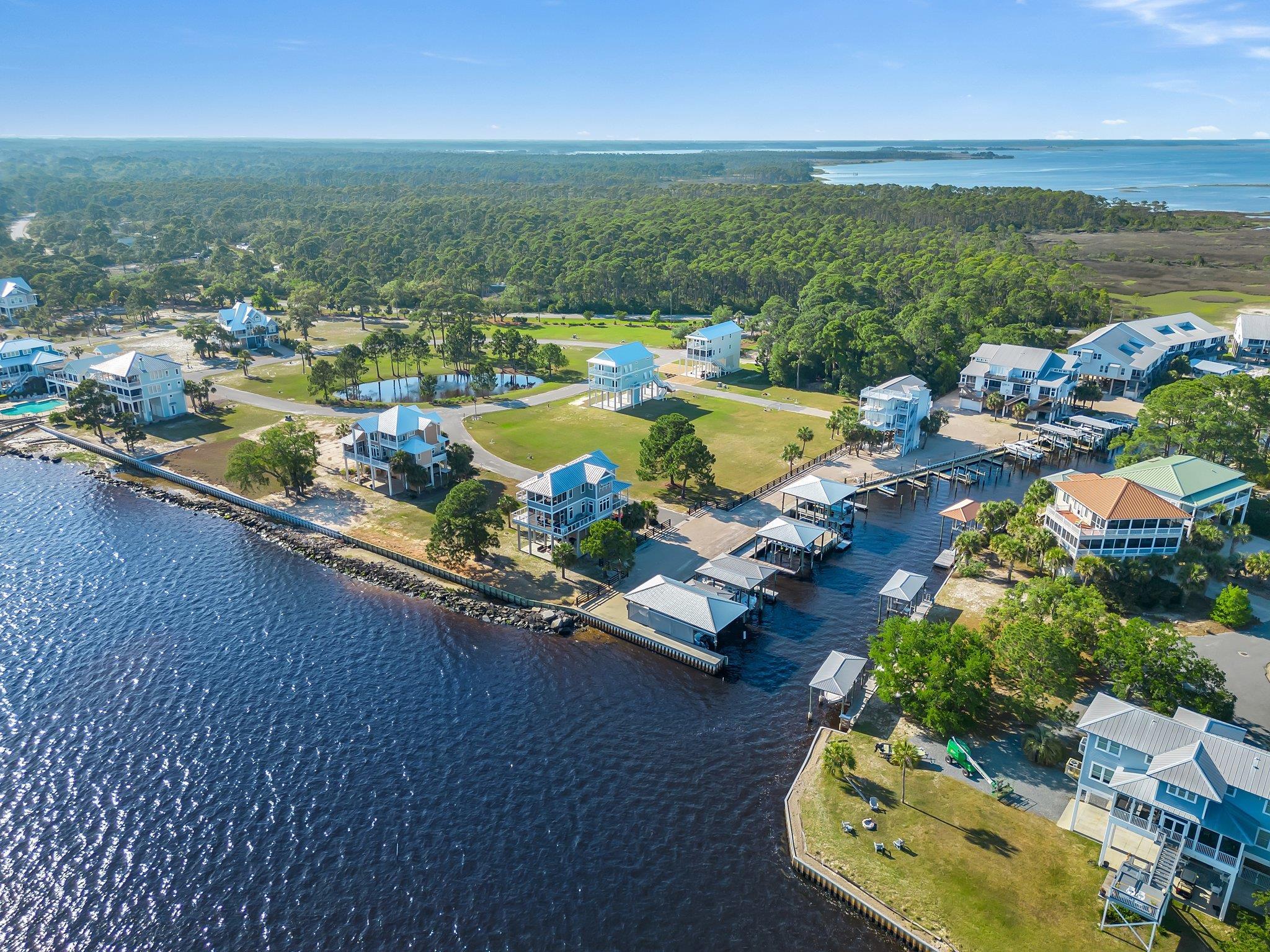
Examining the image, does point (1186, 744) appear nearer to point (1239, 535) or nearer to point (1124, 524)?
point (1124, 524)

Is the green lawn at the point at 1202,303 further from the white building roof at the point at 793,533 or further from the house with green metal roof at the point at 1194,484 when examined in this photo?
the white building roof at the point at 793,533

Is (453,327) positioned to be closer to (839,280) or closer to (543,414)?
(543,414)

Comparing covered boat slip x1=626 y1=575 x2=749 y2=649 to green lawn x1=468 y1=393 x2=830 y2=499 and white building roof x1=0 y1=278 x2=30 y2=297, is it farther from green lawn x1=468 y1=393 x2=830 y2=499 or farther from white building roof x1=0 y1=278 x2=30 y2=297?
white building roof x1=0 y1=278 x2=30 y2=297

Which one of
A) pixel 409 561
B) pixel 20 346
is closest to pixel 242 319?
pixel 20 346

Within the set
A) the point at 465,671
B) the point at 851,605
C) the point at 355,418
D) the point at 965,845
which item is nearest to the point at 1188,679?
the point at 965,845

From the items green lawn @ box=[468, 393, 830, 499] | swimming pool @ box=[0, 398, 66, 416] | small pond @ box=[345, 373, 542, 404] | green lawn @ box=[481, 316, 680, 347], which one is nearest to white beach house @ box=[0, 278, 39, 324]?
swimming pool @ box=[0, 398, 66, 416]

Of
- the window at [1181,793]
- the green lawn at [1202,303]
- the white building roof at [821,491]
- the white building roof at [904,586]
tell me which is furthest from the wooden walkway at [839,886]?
the green lawn at [1202,303]
